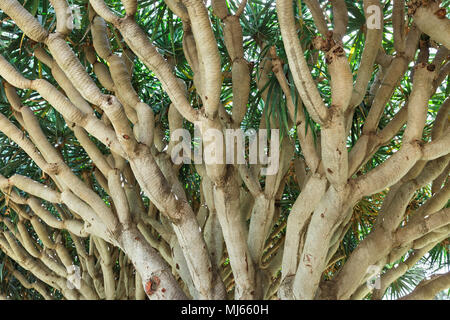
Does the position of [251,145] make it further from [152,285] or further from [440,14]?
[440,14]

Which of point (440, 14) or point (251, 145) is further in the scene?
point (251, 145)

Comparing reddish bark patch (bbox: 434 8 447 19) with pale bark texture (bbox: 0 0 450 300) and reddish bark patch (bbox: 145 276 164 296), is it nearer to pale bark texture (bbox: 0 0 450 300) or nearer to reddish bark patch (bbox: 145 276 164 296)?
→ pale bark texture (bbox: 0 0 450 300)

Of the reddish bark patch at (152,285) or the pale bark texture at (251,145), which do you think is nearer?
the pale bark texture at (251,145)

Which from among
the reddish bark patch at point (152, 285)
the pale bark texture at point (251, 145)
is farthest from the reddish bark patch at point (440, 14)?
the reddish bark patch at point (152, 285)

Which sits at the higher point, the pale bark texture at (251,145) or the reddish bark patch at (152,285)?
the pale bark texture at (251,145)

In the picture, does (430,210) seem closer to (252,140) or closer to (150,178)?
(252,140)

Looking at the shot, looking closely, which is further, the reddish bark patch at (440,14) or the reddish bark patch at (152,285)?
the reddish bark patch at (152,285)

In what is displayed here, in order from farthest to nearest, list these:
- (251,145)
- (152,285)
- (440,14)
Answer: (251,145) < (152,285) < (440,14)

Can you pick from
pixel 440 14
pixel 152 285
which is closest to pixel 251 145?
pixel 152 285

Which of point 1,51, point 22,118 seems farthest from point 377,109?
point 1,51

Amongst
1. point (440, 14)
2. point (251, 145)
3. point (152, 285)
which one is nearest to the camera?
point (440, 14)

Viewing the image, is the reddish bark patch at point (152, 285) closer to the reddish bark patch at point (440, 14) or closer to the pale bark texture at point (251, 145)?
the pale bark texture at point (251, 145)

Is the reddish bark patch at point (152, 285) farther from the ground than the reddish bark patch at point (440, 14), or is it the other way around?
the reddish bark patch at point (440, 14)
